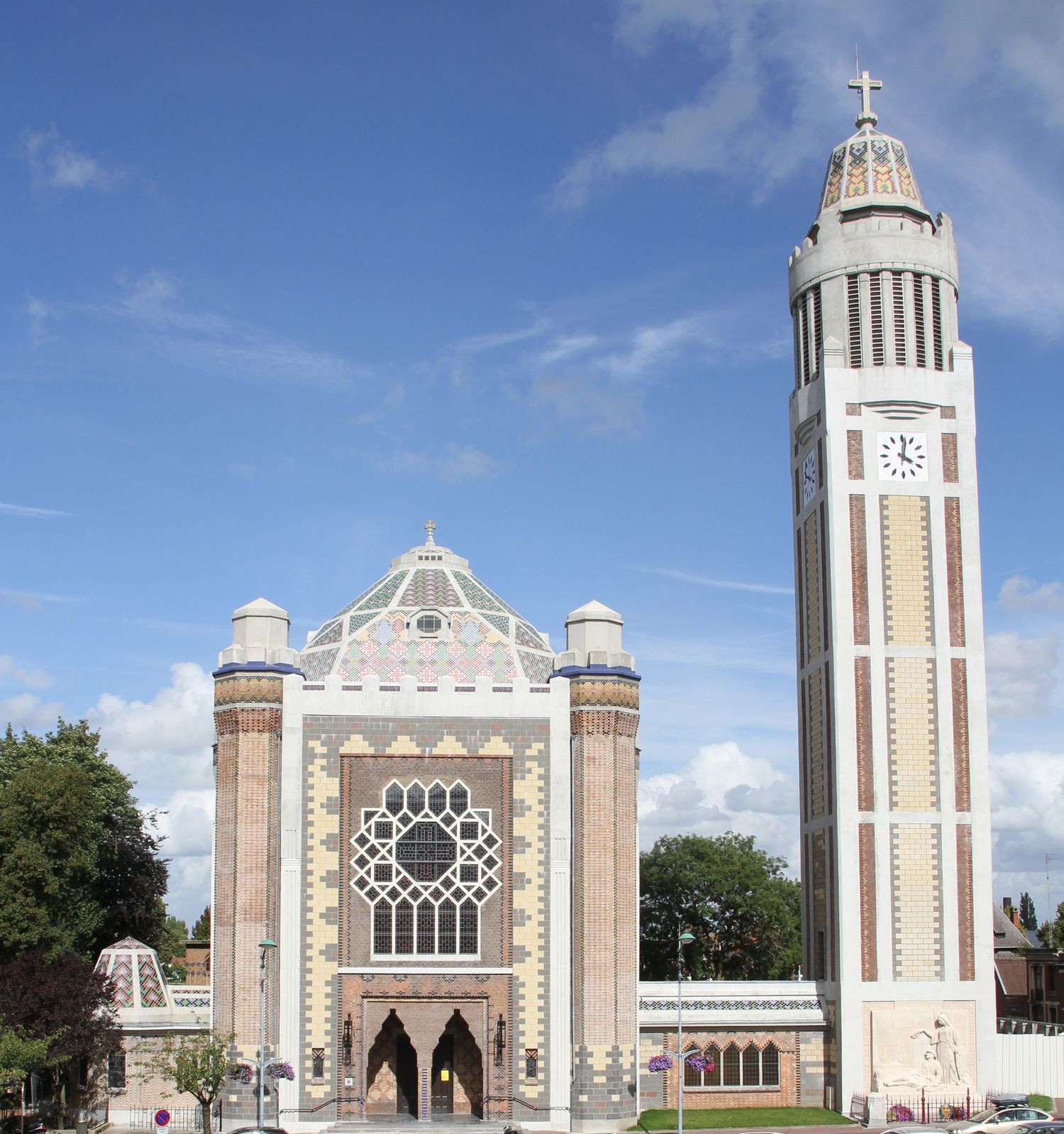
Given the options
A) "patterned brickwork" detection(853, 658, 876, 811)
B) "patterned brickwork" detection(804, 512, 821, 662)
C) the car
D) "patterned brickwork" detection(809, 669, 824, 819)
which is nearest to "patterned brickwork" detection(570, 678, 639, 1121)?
"patterned brickwork" detection(809, 669, 824, 819)

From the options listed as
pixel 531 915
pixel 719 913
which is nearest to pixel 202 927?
pixel 719 913

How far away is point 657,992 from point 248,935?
523 inches

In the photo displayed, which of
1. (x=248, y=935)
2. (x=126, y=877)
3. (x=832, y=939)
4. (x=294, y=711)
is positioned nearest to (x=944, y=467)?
(x=832, y=939)

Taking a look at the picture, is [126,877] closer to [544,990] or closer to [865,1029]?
[544,990]

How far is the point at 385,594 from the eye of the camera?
165ft

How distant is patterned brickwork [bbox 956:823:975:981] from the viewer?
46438mm

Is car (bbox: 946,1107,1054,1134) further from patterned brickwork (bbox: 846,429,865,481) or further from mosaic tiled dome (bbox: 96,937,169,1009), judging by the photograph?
mosaic tiled dome (bbox: 96,937,169,1009)

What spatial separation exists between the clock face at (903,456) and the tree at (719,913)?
36565 millimetres

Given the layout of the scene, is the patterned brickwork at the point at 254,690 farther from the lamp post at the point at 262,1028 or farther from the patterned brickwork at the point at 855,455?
the patterned brickwork at the point at 855,455

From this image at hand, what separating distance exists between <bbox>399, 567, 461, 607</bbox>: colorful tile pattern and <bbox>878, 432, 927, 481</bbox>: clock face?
15585 mm

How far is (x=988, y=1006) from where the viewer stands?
151 feet

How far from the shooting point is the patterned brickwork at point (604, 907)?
4381cm

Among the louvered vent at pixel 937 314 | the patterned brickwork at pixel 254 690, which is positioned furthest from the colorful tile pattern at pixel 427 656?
the louvered vent at pixel 937 314

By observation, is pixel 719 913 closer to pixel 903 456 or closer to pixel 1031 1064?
pixel 1031 1064
